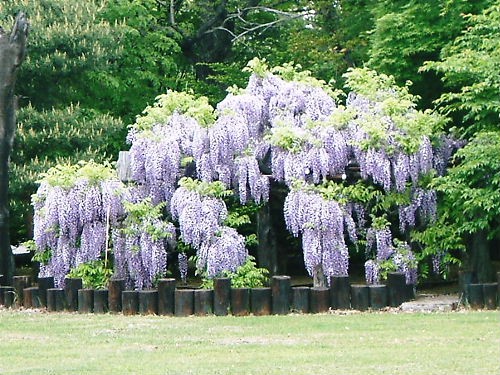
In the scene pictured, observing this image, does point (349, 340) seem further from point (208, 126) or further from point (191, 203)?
point (208, 126)

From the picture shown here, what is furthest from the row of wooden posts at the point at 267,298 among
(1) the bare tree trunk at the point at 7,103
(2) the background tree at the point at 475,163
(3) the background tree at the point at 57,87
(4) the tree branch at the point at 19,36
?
(3) the background tree at the point at 57,87

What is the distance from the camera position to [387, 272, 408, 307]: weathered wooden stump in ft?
43.6

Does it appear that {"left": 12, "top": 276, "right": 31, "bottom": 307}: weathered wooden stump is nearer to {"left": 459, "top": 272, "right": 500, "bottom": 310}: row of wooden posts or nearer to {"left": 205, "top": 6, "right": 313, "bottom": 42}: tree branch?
{"left": 459, "top": 272, "right": 500, "bottom": 310}: row of wooden posts

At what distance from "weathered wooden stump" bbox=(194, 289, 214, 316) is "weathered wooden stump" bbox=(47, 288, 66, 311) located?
1.93 m

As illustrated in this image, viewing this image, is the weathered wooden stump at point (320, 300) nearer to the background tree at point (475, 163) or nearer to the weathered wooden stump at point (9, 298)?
the background tree at point (475, 163)

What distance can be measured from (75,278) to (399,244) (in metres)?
4.42

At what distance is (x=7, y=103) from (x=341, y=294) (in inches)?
227

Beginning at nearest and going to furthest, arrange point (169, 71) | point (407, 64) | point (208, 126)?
point (208, 126) < point (407, 64) < point (169, 71)

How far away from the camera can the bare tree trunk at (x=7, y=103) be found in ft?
50.7

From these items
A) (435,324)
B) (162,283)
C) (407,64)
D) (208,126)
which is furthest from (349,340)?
(407,64)

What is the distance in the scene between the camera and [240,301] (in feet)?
42.6

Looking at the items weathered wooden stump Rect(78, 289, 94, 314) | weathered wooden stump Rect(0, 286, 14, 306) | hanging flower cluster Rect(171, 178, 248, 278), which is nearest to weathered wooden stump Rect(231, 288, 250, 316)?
hanging flower cluster Rect(171, 178, 248, 278)

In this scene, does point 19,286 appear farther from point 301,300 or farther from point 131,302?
point 301,300

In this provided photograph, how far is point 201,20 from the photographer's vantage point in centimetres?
2697
